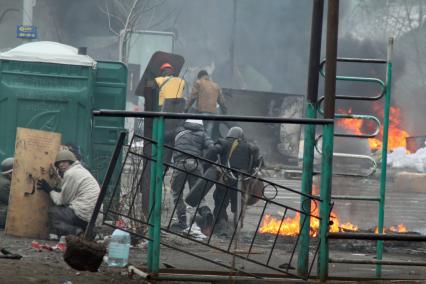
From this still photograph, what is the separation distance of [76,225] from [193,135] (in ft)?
9.12

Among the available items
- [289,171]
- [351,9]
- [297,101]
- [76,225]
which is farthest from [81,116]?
[351,9]

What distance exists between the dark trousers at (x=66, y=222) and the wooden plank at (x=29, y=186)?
0.84 feet

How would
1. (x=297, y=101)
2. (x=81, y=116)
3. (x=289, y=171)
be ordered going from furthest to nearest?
1. (x=297, y=101)
2. (x=289, y=171)
3. (x=81, y=116)

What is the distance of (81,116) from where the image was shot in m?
11.6

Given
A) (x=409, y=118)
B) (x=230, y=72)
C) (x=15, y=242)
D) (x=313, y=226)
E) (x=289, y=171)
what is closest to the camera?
(x=313, y=226)

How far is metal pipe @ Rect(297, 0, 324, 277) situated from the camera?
6.74m

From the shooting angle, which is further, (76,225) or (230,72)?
(230,72)

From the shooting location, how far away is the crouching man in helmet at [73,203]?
930 cm

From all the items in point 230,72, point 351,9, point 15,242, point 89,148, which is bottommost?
point 15,242

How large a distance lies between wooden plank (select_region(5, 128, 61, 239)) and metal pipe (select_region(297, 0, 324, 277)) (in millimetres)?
3455

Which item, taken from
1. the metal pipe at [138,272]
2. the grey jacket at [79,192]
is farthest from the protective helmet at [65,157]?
the metal pipe at [138,272]

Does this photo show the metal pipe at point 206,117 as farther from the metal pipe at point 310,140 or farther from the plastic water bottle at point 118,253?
the plastic water bottle at point 118,253

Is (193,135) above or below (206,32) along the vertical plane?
below

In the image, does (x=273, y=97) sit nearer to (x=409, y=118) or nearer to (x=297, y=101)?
Result: (x=297, y=101)
